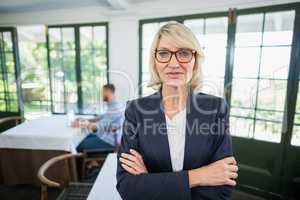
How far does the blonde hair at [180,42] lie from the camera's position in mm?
848

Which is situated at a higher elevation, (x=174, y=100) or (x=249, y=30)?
(x=249, y=30)

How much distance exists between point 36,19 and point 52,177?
2651mm

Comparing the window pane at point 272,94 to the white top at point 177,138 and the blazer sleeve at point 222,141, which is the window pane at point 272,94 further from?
the white top at point 177,138

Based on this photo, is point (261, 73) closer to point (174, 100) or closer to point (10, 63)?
point (174, 100)

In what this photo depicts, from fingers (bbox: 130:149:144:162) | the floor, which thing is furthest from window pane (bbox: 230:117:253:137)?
fingers (bbox: 130:149:144:162)

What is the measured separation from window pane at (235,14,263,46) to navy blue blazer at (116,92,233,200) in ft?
5.91

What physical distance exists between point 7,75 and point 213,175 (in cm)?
421

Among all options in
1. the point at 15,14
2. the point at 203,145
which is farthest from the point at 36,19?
the point at 203,145

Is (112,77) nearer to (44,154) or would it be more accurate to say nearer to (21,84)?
(44,154)

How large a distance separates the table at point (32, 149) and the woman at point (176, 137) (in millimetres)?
1682

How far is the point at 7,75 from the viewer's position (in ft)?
12.3

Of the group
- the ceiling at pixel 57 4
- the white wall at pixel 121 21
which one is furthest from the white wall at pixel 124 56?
the ceiling at pixel 57 4

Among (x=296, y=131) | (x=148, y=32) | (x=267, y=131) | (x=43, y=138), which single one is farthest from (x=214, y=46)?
(x=43, y=138)

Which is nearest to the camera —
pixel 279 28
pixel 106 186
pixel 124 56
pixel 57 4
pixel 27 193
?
pixel 106 186
